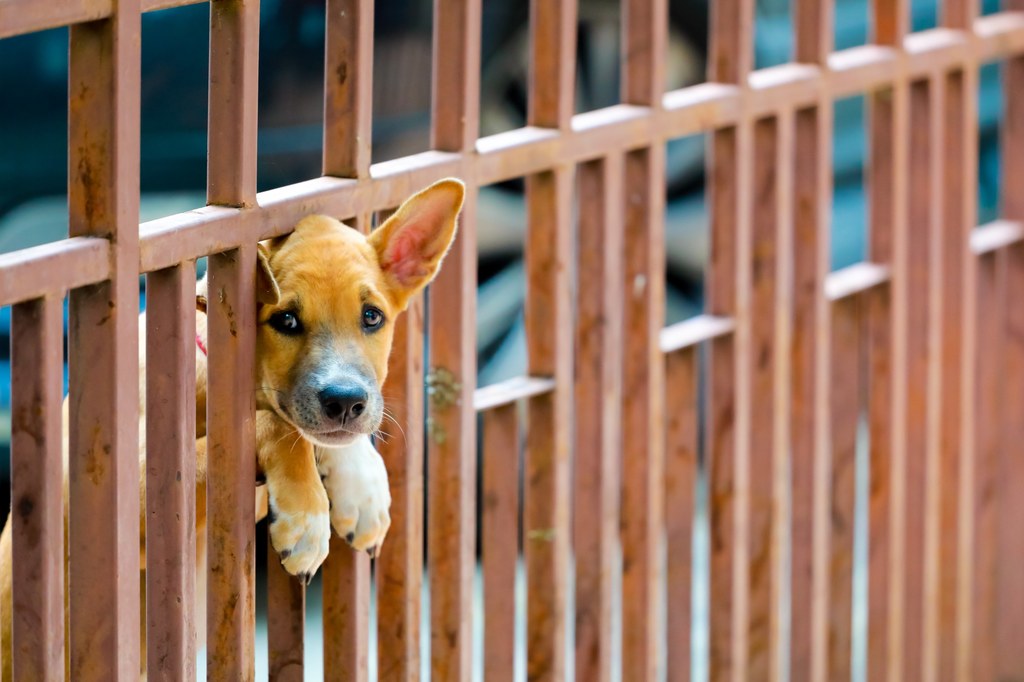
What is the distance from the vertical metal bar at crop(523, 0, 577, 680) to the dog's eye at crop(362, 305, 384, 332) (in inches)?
28.7

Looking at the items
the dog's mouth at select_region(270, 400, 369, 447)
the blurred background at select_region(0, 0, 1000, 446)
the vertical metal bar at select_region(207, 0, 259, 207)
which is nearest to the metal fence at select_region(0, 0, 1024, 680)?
the vertical metal bar at select_region(207, 0, 259, 207)

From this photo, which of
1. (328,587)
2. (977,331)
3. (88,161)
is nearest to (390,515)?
(328,587)

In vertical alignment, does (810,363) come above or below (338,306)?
above

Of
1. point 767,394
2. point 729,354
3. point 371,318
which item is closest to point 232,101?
point 371,318

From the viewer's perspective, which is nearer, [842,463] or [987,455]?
[842,463]

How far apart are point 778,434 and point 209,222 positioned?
1789 millimetres

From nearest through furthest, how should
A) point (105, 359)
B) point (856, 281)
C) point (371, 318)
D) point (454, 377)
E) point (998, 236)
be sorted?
point (105, 359) < point (371, 318) < point (454, 377) < point (856, 281) < point (998, 236)

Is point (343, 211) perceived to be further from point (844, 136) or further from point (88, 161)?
point (844, 136)

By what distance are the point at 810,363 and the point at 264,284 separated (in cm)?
173

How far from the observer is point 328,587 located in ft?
9.05

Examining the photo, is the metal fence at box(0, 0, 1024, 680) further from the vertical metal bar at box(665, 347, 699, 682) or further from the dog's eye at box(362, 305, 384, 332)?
the dog's eye at box(362, 305, 384, 332)

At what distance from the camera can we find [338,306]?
2.45m

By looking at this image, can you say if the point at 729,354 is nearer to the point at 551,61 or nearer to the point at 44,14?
the point at 551,61

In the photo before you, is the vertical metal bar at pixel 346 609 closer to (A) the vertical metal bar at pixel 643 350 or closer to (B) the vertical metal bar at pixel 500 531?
(B) the vertical metal bar at pixel 500 531
